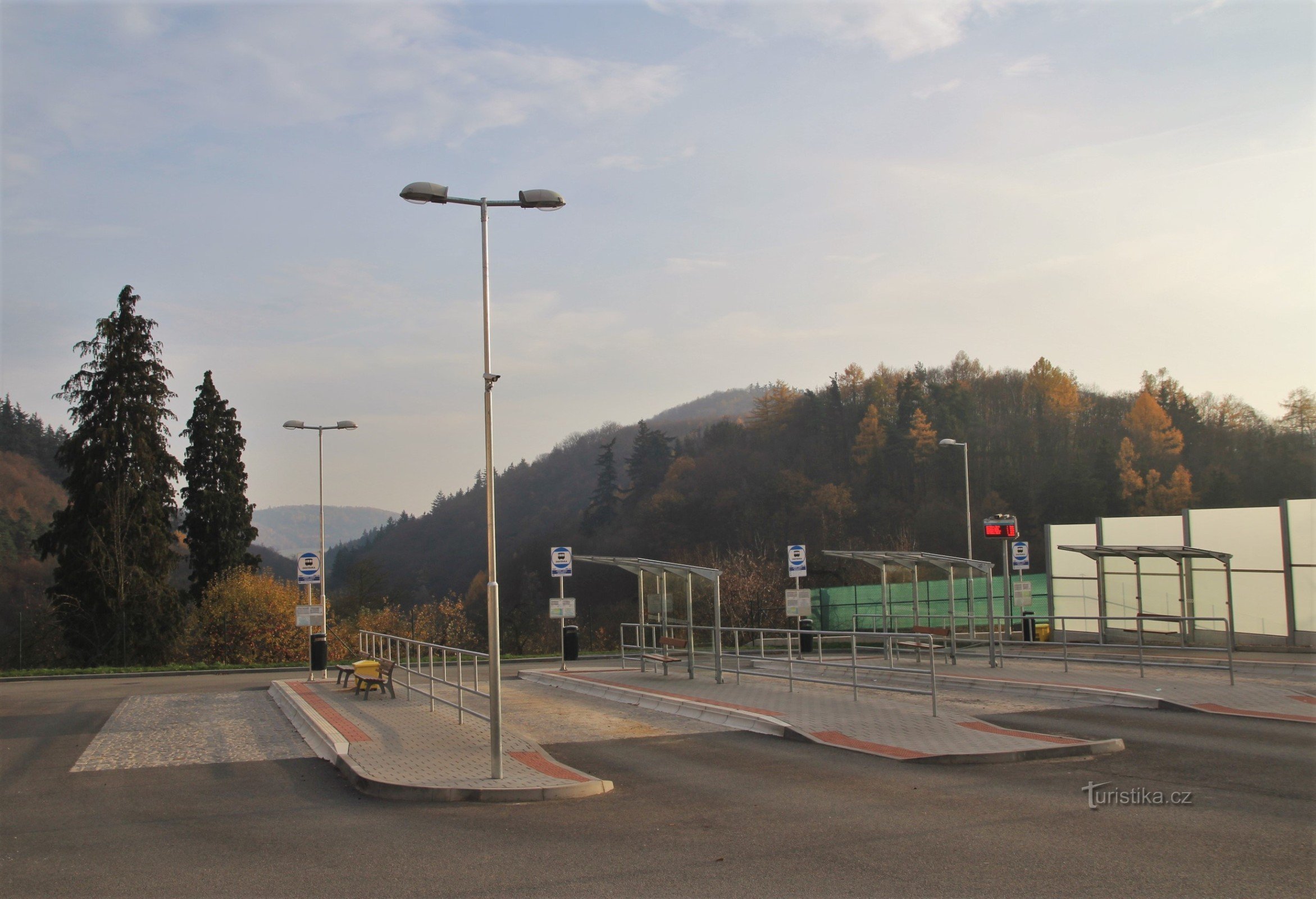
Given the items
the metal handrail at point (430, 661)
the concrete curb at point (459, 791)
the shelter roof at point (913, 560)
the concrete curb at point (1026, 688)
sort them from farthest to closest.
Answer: the shelter roof at point (913, 560)
the concrete curb at point (1026, 688)
the metal handrail at point (430, 661)
the concrete curb at point (459, 791)

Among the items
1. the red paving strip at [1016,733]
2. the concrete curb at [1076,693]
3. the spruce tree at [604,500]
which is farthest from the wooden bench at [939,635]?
the spruce tree at [604,500]

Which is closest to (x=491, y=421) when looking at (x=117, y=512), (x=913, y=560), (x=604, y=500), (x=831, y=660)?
(x=913, y=560)

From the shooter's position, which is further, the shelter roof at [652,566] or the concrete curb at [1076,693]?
the shelter roof at [652,566]

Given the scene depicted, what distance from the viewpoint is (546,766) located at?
10.5 meters

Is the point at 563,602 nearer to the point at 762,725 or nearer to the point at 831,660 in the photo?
the point at 831,660

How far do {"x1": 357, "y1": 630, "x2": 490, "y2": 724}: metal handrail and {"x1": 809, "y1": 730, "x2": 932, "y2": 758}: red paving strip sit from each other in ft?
13.6

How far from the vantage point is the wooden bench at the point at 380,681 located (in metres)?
16.9

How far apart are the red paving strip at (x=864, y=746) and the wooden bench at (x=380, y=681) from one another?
25.3 ft

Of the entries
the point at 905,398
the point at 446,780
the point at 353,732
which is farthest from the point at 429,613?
the point at 905,398

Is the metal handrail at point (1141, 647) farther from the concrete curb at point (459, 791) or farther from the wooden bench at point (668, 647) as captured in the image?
the concrete curb at point (459, 791)

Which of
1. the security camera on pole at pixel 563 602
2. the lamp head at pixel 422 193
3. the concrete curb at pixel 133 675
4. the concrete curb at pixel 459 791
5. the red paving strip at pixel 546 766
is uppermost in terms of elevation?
the lamp head at pixel 422 193

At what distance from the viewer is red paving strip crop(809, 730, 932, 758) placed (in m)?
10.7

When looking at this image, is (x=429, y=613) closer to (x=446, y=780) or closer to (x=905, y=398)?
(x=446, y=780)

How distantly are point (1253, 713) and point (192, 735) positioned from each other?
1431 centimetres
